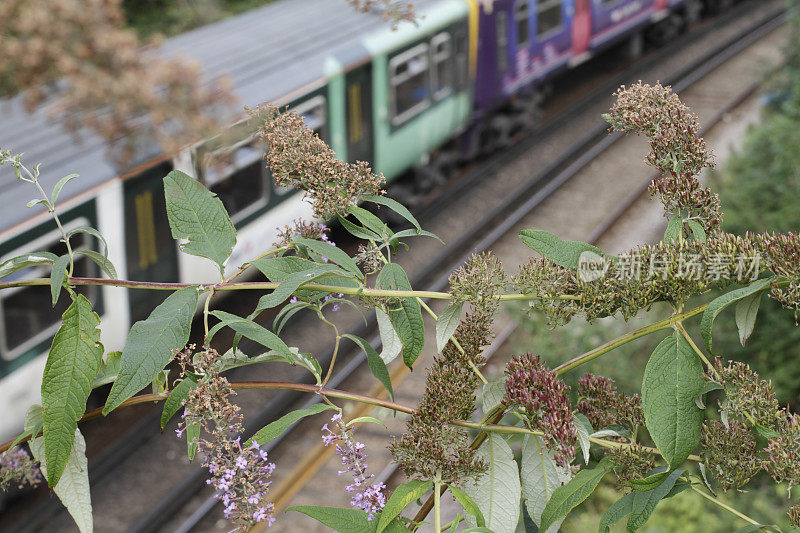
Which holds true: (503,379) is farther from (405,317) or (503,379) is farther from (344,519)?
(344,519)

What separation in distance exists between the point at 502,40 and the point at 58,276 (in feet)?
37.8

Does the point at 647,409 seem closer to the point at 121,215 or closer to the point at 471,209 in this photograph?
the point at 121,215

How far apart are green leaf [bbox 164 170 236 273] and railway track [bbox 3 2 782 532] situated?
2028 mm

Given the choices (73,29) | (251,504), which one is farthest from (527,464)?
(73,29)

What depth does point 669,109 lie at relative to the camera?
1.46m

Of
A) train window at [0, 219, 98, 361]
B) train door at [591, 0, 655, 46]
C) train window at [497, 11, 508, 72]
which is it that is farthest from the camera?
train door at [591, 0, 655, 46]

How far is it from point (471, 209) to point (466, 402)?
10.6 meters

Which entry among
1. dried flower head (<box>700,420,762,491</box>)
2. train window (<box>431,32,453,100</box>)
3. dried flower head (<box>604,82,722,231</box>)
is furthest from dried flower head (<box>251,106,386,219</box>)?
train window (<box>431,32,453,100</box>)

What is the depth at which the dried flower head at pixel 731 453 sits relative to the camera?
1.23 metres

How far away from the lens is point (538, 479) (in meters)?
1.38

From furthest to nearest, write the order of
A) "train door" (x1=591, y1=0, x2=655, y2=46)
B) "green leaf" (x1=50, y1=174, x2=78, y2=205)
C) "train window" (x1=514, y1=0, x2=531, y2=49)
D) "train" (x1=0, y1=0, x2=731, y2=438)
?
"train door" (x1=591, y1=0, x2=655, y2=46)
"train window" (x1=514, y1=0, x2=531, y2=49)
"train" (x1=0, y1=0, x2=731, y2=438)
"green leaf" (x1=50, y1=174, x2=78, y2=205)

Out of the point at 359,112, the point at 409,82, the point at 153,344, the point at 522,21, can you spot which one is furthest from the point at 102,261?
the point at 522,21

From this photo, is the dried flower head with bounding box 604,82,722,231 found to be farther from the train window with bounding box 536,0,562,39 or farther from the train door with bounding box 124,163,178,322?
the train window with bounding box 536,0,562,39

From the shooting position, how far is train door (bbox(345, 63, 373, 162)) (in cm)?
953
